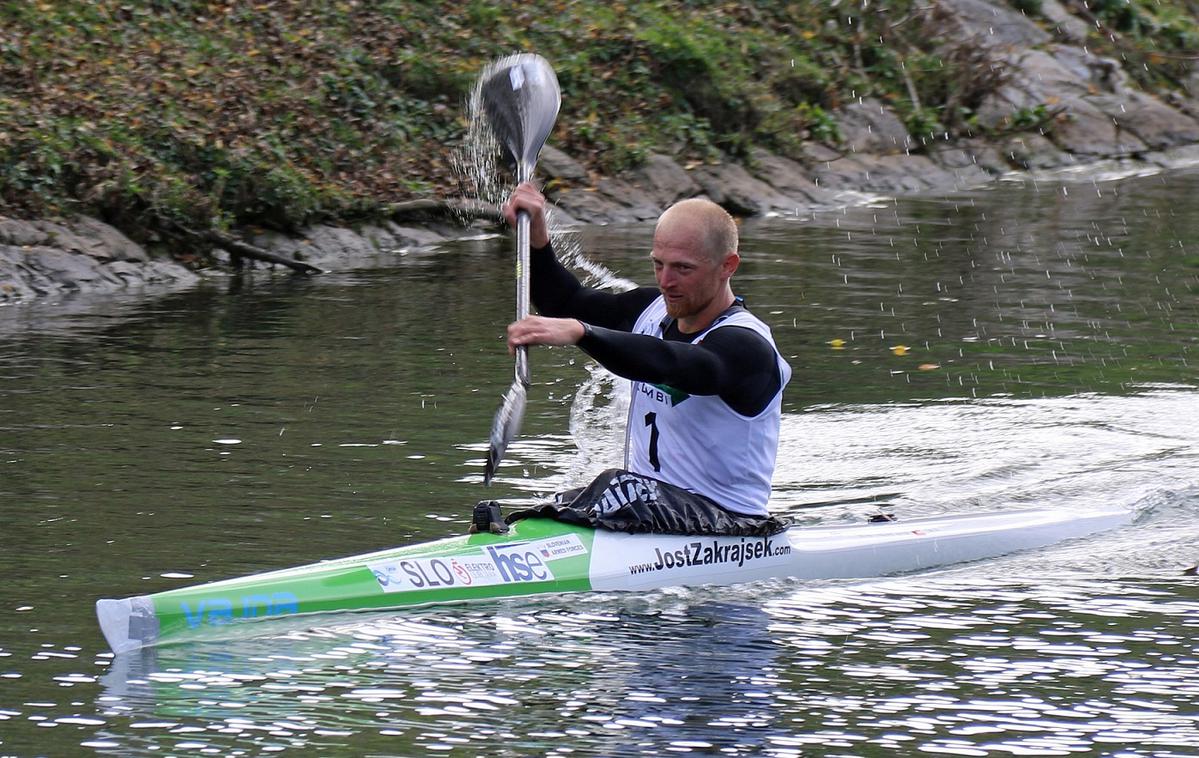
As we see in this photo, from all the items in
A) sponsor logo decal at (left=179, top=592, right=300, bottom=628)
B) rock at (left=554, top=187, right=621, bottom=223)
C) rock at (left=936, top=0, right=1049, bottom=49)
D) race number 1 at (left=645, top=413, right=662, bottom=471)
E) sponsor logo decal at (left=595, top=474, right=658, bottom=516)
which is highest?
rock at (left=936, top=0, right=1049, bottom=49)

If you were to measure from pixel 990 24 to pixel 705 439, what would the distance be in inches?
849

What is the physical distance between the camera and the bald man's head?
20.7 feet

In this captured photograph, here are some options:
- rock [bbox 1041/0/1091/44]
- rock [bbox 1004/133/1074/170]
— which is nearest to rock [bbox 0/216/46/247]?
rock [bbox 1004/133/1074/170]

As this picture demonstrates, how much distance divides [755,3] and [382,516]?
18.8 metres

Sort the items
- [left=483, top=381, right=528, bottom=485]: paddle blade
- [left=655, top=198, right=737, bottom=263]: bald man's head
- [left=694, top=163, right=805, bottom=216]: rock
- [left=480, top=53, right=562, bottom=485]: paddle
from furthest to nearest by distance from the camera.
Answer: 1. [left=694, top=163, right=805, bottom=216]: rock
2. [left=480, top=53, right=562, bottom=485]: paddle
3. [left=483, top=381, right=528, bottom=485]: paddle blade
4. [left=655, top=198, right=737, bottom=263]: bald man's head

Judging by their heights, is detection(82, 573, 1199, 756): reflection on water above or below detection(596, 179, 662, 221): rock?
below

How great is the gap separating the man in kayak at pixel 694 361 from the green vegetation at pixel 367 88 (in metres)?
10.2

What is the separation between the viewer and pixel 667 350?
6023mm

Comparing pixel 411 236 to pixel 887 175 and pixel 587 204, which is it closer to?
pixel 587 204

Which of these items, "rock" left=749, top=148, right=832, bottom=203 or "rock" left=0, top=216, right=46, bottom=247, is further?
"rock" left=749, top=148, right=832, bottom=203

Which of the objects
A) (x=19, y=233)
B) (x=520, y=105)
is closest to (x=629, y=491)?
(x=520, y=105)

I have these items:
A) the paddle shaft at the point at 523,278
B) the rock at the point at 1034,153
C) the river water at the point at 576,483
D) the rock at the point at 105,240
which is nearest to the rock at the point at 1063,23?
the rock at the point at 1034,153

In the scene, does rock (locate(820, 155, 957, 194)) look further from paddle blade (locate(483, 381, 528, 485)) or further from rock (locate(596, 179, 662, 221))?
paddle blade (locate(483, 381, 528, 485))

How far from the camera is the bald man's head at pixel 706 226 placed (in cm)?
631
